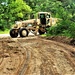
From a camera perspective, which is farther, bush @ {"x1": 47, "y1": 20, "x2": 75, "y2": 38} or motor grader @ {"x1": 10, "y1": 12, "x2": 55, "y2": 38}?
motor grader @ {"x1": 10, "y1": 12, "x2": 55, "y2": 38}

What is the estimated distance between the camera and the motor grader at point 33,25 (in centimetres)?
3322

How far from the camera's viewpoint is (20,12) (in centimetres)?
6450

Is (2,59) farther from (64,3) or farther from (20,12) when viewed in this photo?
(64,3)

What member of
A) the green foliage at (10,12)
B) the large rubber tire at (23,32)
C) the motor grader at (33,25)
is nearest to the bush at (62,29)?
the large rubber tire at (23,32)

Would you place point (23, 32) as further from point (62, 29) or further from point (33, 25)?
point (62, 29)

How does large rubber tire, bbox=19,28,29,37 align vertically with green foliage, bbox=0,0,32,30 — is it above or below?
above

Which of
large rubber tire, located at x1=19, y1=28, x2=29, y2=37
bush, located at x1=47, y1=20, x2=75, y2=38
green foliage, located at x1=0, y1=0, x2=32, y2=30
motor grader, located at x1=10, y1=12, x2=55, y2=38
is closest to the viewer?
bush, located at x1=47, y1=20, x2=75, y2=38

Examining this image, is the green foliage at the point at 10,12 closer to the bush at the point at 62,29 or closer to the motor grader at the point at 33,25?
the motor grader at the point at 33,25

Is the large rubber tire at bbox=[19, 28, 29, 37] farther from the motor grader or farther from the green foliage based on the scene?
the green foliage

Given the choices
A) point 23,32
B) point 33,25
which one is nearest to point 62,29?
point 23,32

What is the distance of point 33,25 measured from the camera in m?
34.6

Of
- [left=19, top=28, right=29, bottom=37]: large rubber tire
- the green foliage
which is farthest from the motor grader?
the green foliage

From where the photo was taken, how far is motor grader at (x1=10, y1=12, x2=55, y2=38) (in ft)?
109

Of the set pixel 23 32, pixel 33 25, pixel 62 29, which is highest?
pixel 62 29
